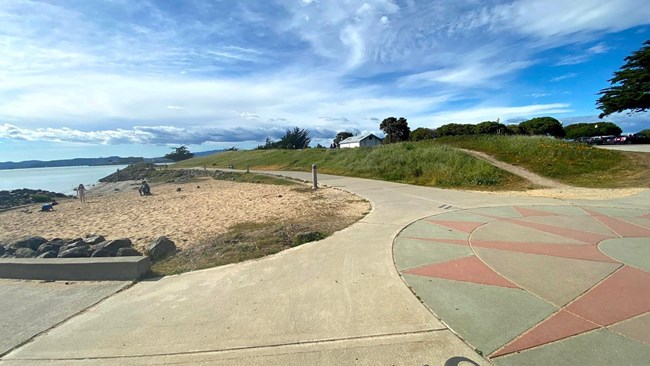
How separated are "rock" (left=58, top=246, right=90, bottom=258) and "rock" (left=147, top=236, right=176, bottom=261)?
0.94 meters

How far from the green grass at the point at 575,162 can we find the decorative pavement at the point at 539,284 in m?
8.00

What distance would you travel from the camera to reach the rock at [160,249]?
5.46 metres

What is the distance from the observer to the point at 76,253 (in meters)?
5.16

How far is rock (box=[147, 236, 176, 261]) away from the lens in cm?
546

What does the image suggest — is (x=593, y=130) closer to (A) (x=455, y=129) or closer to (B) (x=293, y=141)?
(A) (x=455, y=129)

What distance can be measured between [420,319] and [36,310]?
4.12 m

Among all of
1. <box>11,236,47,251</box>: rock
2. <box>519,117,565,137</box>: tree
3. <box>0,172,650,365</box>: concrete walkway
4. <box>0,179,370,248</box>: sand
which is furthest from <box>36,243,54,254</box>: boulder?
<box>519,117,565,137</box>: tree

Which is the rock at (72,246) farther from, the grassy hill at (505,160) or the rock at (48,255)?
the grassy hill at (505,160)

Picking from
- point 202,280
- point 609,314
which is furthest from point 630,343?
point 202,280

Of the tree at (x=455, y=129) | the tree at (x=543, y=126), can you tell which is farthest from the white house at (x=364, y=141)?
the tree at (x=543, y=126)

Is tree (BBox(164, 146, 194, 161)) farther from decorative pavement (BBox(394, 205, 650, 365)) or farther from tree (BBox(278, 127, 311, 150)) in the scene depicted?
decorative pavement (BBox(394, 205, 650, 365))

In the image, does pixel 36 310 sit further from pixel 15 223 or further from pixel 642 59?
pixel 642 59

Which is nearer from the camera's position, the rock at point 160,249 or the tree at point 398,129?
the rock at point 160,249

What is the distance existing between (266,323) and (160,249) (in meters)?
3.63
